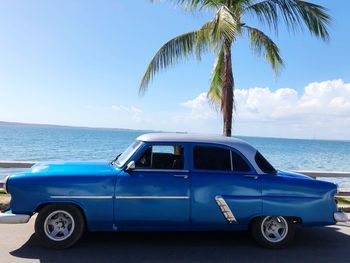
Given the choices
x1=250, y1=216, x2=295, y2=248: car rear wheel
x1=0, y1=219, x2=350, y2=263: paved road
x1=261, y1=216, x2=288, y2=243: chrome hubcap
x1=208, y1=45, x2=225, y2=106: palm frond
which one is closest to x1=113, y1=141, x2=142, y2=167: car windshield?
x1=0, y1=219, x2=350, y2=263: paved road

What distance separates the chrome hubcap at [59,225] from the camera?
533 centimetres

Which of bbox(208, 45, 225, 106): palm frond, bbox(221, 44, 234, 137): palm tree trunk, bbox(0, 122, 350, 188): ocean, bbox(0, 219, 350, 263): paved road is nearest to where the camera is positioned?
bbox(0, 219, 350, 263): paved road

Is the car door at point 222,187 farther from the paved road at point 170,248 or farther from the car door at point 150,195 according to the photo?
the paved road at point 170,248

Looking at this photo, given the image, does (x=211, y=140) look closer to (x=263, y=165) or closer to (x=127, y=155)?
(x=263, y=165)

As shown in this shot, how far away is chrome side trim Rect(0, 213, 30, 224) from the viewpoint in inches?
201

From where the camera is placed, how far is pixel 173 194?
17.9 ft

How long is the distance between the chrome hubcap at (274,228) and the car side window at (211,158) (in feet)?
3.43

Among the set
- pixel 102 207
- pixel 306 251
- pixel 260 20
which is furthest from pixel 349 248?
pixel 260 20

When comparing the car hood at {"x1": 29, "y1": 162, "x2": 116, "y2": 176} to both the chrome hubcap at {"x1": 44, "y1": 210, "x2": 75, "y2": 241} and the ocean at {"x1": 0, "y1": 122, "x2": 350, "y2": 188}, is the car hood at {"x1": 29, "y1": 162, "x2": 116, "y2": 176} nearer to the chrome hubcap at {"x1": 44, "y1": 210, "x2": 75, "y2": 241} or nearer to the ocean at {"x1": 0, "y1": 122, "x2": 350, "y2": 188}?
the chrome hubcap at {"x1": 44, "y1": 210, "x2": 75, "y2": 241}

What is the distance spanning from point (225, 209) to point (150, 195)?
3.77 feet

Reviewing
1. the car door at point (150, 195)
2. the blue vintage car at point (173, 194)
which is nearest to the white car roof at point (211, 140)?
the blue vintage car at point (173, 194)

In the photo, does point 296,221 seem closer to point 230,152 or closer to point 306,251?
point 306,251

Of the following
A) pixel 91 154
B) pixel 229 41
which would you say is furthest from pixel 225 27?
pixel 91 154

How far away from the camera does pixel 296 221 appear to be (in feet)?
19.3
